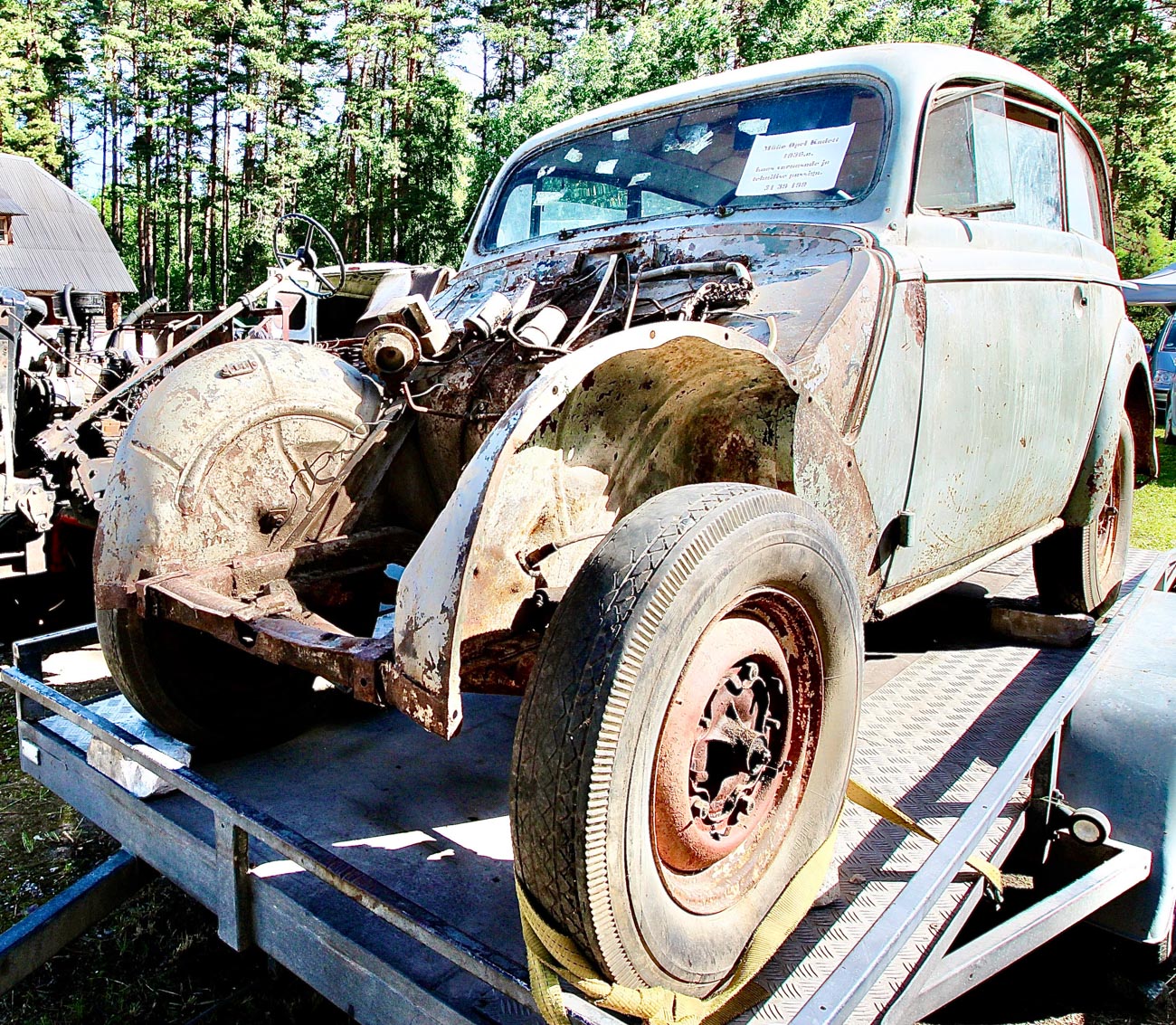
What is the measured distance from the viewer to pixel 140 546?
7.82 feet

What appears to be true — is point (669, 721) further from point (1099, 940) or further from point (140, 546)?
point (1099, 940)

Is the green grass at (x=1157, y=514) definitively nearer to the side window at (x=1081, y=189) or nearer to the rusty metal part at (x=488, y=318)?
the side window at (x=1081, y=189)

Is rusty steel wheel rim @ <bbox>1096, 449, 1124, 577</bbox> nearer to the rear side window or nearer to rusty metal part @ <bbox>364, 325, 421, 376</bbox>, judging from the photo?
the rear side window

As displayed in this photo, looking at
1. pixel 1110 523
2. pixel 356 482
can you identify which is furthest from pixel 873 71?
pixel 1110 523

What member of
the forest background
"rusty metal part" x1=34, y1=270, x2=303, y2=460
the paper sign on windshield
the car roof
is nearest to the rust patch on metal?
the paper sign on windshield

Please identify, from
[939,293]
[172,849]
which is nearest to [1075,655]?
[939,293]

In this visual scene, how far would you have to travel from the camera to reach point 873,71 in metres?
3.01

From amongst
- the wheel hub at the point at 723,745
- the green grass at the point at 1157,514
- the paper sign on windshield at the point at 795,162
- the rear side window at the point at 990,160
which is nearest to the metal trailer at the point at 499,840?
the wheel hub at the point at 723,745

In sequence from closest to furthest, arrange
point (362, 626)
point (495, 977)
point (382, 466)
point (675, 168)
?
point (495, 977), point (382, 466), point (362, 626), point (675, 168)

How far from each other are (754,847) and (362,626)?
1.46m

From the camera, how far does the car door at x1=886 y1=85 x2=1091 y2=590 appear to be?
2967 millimetres

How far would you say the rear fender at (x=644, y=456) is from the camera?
2.23m

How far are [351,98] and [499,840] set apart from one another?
34328 millimetres

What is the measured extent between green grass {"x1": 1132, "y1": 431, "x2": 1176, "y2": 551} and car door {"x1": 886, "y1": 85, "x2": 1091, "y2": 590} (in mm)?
3918
